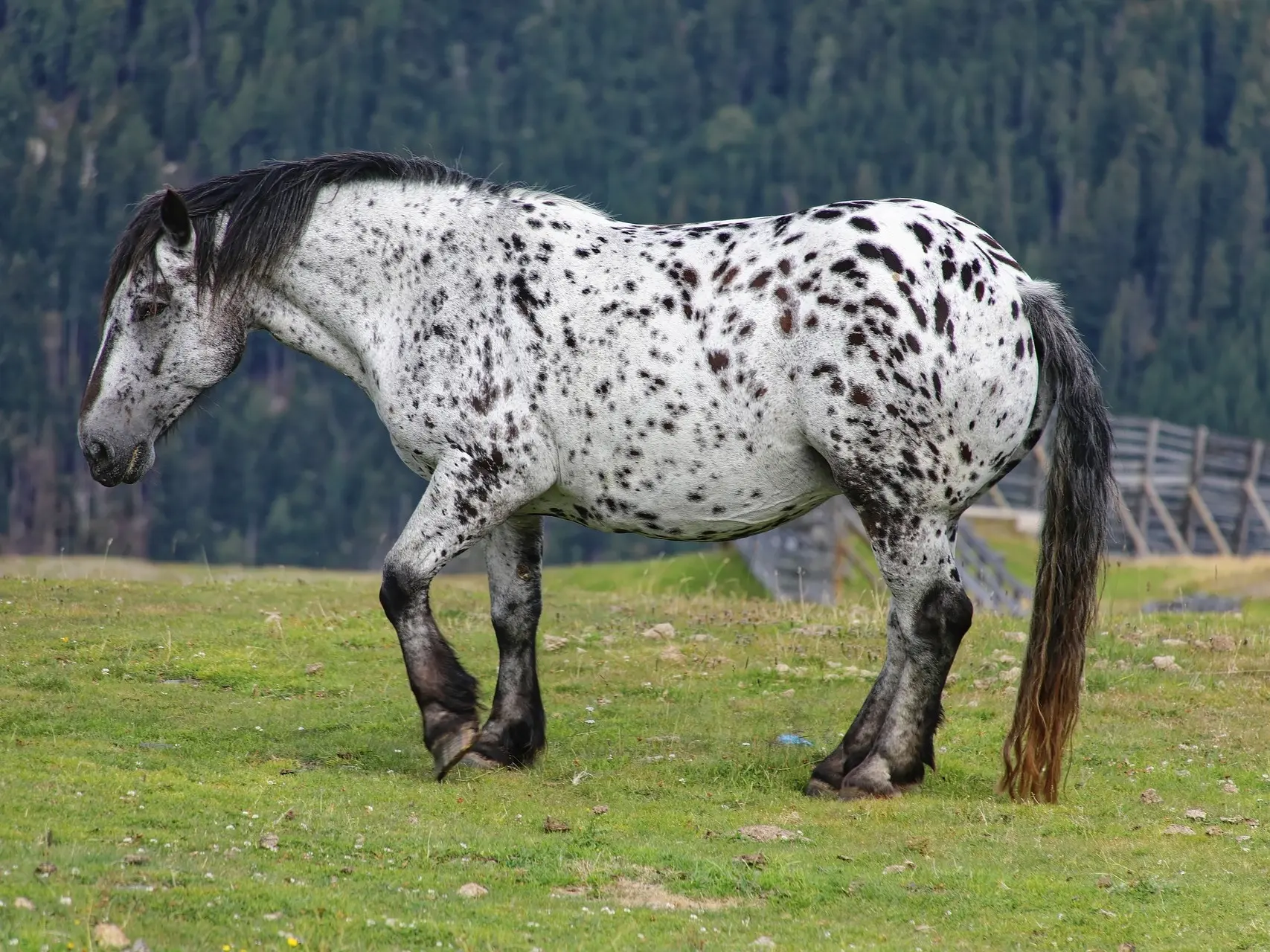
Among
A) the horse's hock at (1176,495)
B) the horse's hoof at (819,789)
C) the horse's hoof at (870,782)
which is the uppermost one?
the horse's hoof at (870,782)

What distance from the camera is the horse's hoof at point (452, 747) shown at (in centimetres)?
777

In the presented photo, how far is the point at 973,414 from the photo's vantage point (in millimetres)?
7418

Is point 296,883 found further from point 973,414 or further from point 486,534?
point 973,414

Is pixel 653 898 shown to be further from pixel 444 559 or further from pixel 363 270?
pixel 363 270

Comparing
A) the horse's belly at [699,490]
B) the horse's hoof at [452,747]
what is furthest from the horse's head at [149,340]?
the horse's hoof at [452,747]

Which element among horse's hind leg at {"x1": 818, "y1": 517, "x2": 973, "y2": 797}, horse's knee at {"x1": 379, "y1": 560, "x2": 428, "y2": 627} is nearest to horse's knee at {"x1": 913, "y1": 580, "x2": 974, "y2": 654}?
horse's hind leg at {"x1": 818, "y1": 517, "x2": 973, "y2": 797}

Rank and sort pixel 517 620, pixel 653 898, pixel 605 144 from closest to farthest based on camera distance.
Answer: pixel 653 898, pixel 517 620, pixel 605 144

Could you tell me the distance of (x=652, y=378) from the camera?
7715mm

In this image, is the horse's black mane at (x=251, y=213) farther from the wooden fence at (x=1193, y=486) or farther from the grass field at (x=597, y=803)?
the wooden fence at (x=1193, y=486)

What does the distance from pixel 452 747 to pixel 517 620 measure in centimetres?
101

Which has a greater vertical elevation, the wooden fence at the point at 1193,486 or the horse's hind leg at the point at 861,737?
the horse's hind leg at the point at 861,737

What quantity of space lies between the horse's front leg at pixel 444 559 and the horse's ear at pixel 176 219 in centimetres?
198

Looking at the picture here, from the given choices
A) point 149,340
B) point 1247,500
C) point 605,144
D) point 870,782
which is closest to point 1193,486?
point 1247,500

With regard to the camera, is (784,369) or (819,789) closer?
(784,369)
